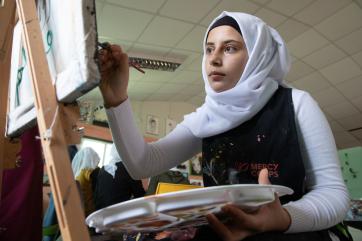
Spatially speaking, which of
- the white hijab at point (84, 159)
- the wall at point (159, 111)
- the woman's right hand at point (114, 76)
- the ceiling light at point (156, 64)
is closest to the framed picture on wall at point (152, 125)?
the wall at point (159, 111)

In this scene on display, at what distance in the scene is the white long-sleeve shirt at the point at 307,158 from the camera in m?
0.62

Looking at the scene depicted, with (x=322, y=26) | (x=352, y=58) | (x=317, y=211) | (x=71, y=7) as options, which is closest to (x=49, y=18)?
(x=71, y=7)

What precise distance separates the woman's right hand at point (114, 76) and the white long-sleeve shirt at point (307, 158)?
25mm

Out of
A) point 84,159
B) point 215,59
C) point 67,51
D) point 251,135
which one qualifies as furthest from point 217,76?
point 84,159

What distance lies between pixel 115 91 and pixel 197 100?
440 cm

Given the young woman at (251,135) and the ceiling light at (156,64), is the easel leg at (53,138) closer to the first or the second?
the young woman at (251,135)

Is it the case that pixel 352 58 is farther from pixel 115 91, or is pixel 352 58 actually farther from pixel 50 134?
pixel 50 134

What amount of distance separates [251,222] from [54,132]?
38 centimetres

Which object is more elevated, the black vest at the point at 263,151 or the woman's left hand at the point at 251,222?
the black vest at the point at 263,151

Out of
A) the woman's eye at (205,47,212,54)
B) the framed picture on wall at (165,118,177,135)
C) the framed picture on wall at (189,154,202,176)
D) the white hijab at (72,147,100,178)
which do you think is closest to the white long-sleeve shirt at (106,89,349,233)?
the woman's eye at (205,47,212,54)

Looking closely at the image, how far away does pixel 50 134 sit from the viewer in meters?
0.50

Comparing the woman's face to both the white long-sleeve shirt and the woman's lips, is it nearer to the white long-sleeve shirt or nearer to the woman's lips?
the woman's lips

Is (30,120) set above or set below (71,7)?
below

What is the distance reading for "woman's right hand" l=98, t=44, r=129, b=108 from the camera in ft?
2.46
